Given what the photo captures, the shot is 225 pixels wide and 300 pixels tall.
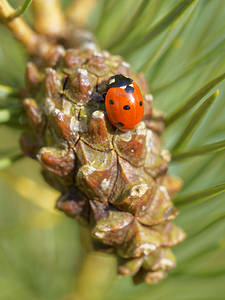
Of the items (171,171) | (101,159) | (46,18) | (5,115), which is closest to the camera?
(101,159)

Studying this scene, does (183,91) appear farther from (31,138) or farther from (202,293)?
(202,293)

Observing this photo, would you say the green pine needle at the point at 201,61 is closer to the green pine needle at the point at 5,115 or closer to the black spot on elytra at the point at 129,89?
the black spot on elytra at the point at 129,89

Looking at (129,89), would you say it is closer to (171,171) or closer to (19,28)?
(19,28)

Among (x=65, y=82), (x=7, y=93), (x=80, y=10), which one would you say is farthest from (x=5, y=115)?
(x=80, y=10)

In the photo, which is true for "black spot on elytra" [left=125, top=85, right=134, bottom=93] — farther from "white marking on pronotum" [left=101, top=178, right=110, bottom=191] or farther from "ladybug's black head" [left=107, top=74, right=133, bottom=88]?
"white marking on pronotum" [left=101, top=178, right=110, bottom=191]

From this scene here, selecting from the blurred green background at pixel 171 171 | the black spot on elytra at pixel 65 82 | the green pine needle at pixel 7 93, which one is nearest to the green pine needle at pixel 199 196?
the blurred green background at pixel 171 171

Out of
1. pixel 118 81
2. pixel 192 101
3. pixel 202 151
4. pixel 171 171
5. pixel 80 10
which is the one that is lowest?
pixel 171 171
